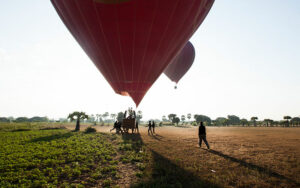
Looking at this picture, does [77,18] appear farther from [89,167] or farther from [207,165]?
[207,165]

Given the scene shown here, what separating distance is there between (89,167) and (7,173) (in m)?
2.87

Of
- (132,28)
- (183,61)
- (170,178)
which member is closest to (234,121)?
(183,61)

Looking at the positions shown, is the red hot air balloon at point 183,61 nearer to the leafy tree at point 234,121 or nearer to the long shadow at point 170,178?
the long shadow at point 170,178

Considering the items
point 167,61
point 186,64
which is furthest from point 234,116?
point 167,61

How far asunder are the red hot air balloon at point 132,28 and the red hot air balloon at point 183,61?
9.42 m

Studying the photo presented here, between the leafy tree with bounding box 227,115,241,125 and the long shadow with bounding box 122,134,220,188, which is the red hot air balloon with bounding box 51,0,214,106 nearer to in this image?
the long shadow with bounding box 122,134,220,188

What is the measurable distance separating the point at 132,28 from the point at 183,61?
12851mm

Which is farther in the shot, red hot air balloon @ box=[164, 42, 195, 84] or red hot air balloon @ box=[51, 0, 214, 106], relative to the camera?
red hot air balloon @ box=[164, 42, 195, 84]

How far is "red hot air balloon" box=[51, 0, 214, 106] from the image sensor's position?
717 cm

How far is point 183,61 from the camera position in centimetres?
1970

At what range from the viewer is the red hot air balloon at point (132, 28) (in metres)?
7.17

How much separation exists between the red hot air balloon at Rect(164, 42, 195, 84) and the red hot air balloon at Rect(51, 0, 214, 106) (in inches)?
371

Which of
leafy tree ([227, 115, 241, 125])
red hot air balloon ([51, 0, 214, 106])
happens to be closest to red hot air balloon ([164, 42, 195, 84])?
red hot air balloon ([51, 0, 214, 106])

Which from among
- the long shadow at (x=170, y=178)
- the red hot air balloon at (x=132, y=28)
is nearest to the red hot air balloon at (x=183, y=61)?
the red hot air balloon at (x=132, y=28)
